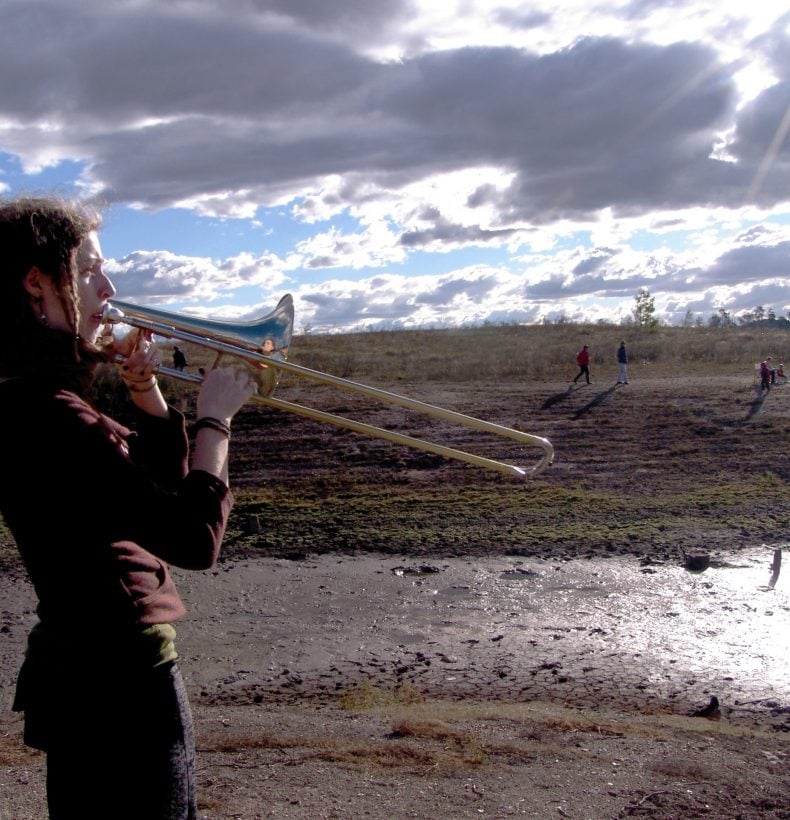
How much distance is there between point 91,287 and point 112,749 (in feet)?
3.06

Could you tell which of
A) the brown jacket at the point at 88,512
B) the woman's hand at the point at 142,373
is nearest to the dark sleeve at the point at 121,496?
the brown jacket at the point at 88,512

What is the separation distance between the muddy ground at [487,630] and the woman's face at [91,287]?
232 centimetres

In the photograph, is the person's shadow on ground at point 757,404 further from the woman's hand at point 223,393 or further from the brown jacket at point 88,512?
the brown jacket at point 88,512

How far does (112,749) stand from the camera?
1.81 meters

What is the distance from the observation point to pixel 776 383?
1909 cm

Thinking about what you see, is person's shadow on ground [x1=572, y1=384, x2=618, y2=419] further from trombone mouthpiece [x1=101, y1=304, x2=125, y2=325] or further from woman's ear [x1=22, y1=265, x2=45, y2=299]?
woman's ear [x1=22, y1=265, x2=45, y2=299]

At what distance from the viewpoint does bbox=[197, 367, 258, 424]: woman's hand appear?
202 centimetres

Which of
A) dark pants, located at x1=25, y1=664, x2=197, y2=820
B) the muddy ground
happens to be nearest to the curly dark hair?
dark pants, located at x1=25, y1=664, x2=197, y2=820

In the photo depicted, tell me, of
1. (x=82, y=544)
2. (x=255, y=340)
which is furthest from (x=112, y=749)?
(x=255, y=340)

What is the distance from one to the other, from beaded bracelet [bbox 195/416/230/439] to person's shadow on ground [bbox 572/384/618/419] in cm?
1447

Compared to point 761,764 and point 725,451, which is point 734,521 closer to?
point 725,451

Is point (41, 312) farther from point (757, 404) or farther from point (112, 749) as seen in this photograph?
point (757, 404)

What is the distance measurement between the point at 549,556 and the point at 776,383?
38.7 ft

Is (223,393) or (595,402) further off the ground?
(223,393)
